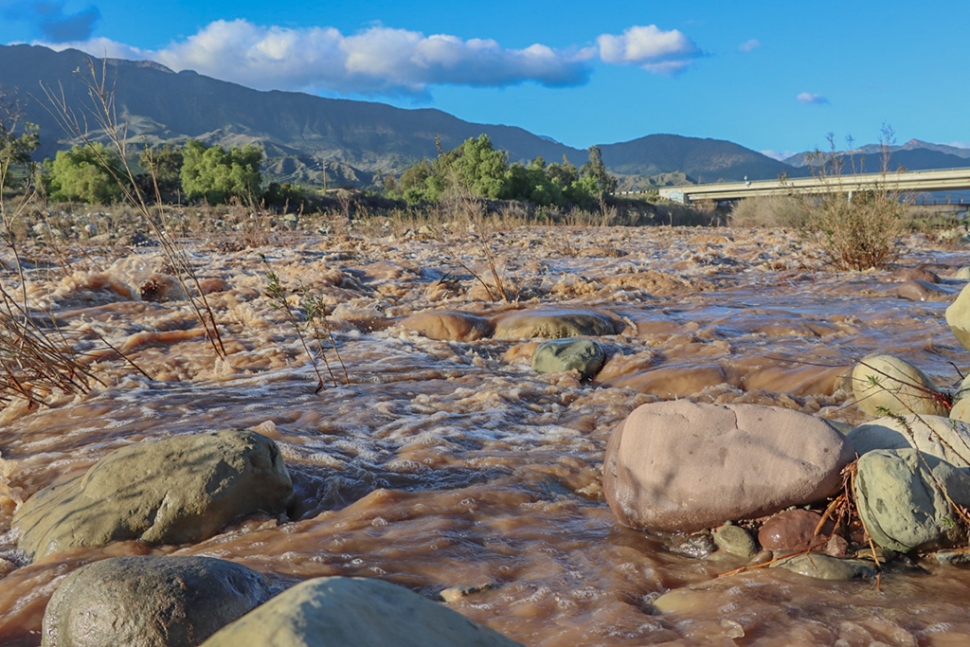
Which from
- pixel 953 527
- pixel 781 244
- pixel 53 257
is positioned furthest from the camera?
pixel 781 244

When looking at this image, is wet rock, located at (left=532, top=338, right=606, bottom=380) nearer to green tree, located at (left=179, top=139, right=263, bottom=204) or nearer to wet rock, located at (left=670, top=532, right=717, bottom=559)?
wet rock, located at (left=670, top=532, right=717, bottom=559)

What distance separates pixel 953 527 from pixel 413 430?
7.50 feet

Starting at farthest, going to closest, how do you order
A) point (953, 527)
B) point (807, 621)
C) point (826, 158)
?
point (826, 158) → point (953, 527) → point (807, 621)

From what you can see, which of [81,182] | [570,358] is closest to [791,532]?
[570,358]

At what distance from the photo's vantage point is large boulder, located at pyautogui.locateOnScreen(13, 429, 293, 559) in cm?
249

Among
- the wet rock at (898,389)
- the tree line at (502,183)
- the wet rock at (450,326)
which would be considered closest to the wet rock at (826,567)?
the wet rock at (898,389)

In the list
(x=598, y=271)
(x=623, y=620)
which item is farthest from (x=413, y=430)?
(x=598, y=271)

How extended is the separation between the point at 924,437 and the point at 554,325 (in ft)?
11.3

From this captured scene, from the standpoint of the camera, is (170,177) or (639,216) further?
(639,216)

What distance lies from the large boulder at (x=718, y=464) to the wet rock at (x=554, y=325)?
3115mm

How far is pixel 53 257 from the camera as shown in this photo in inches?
410

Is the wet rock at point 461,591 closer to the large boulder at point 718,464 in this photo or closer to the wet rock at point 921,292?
the large boulder at point 718,464

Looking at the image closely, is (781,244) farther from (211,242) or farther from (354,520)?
(354,520)

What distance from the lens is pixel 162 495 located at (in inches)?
100
